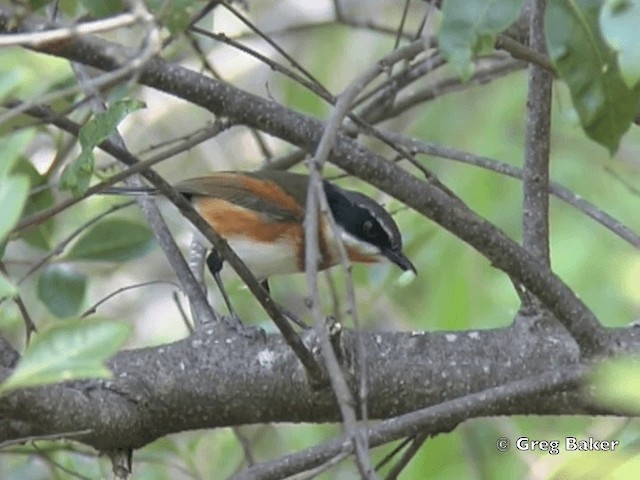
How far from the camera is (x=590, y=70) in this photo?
2.28 metres

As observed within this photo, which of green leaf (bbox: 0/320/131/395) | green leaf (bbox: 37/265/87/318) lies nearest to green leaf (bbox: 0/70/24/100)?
green leaf (bbox: 0/320/131/395)

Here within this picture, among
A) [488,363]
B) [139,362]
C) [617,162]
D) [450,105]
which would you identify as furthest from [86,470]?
[617,162]

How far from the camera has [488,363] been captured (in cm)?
271

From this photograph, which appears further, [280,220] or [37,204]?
[280,220]

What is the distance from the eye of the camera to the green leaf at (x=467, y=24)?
2.03 metres

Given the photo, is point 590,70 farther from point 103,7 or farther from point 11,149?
point 11,149

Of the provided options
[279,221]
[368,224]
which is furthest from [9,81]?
[279,221]

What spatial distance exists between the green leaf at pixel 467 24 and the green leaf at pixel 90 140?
0.63 meters

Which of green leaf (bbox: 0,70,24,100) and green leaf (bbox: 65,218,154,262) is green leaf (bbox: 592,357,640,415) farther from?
green leaf (bbox: 65,218,154,262)

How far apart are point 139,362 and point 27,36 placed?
116 cm

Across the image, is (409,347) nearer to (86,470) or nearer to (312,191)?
(312,191)

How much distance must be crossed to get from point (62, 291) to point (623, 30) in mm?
2309

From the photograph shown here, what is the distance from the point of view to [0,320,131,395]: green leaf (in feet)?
4.49

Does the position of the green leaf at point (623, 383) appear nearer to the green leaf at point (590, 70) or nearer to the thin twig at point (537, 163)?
the green leaf at point (590, 70)
